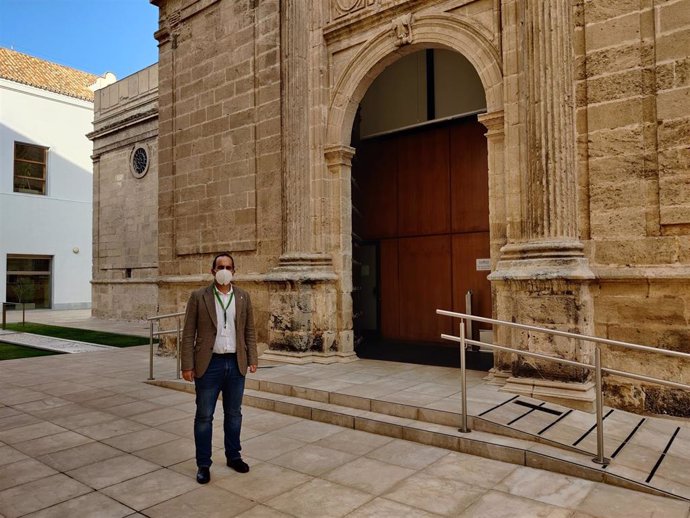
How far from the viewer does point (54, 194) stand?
25.5 m

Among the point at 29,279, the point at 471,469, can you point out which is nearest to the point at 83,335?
the point at 471,469

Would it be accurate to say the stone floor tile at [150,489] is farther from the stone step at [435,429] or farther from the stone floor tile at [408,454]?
the stone step at [435,429]

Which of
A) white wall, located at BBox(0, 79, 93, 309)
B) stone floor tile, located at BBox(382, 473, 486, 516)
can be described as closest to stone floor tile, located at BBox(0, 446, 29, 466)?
stone floor tile, located at BBox(382, 473, 486, 516)

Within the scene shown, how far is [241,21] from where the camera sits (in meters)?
8.90

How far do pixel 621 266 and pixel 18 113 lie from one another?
26.9 metres

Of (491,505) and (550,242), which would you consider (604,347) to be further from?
(491,505)

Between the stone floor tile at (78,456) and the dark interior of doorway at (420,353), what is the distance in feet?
13.7

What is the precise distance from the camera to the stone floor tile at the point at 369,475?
12.0 feet

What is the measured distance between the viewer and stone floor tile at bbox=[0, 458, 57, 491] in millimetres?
3857

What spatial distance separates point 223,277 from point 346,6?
210 inches

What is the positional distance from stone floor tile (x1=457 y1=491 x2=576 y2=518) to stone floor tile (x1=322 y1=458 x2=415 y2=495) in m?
0.61

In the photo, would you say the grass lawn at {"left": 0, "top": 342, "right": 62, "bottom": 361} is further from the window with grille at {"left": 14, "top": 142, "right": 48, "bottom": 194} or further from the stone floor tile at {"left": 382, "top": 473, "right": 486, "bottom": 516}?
the window with grille at {"left": 14, "top": 142, "right": 48, "bottom": 194}

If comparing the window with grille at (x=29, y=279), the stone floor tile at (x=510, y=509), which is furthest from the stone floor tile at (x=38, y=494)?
the window with grille at (x=29, y=279)

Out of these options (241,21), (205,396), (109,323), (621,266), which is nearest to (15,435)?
(205,396)
